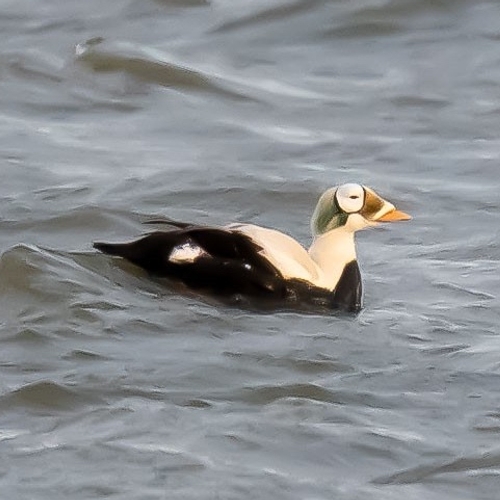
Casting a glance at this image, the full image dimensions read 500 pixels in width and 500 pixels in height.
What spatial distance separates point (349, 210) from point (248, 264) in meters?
0.59

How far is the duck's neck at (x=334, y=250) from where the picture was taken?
788 centimetres

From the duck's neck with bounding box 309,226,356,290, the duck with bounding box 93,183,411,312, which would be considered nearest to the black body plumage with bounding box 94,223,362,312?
the duck with bounding box 93,183,411,312

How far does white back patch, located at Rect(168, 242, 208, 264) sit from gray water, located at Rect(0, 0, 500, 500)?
0.16 m

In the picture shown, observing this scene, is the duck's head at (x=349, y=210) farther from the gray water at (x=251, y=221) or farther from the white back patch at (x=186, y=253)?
the white back patch at (x=186, y=253)

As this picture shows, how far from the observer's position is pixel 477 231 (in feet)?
29.0

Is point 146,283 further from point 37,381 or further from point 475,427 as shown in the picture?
point 475,427

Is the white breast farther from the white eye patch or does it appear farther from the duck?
the white eye patch

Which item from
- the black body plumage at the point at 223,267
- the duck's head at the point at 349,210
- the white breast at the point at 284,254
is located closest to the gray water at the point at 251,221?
the black body plumage at the point at 223,267

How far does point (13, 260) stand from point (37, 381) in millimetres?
1450

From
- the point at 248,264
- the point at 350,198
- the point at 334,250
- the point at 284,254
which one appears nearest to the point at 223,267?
the point at 248,264

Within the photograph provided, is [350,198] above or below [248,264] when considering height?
above

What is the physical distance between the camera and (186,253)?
760 cm

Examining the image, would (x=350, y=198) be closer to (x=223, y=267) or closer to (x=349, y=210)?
(x=349, y=210)

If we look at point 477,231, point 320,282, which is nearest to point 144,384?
point 320,282
